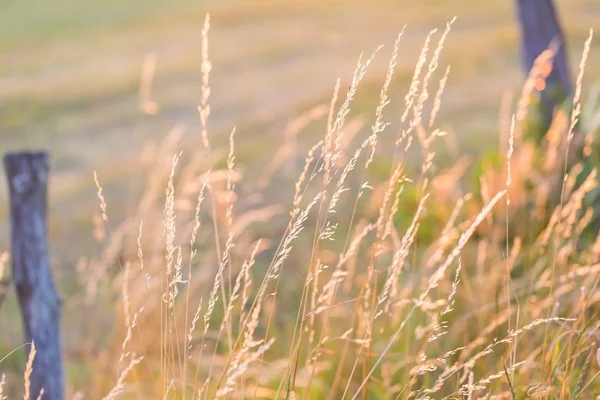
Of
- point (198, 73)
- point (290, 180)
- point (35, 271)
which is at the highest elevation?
point (198, 73)

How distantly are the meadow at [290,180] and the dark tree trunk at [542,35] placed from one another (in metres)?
0.18

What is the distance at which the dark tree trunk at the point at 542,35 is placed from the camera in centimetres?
559

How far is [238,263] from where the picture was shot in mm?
5531

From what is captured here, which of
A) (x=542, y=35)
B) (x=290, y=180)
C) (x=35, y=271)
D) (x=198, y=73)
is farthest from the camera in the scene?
(x=198, y=73)

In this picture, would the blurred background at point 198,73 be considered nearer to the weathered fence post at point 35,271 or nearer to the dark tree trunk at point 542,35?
the dark tree trunk at point 542,35

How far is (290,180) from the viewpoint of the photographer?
7.55 meters

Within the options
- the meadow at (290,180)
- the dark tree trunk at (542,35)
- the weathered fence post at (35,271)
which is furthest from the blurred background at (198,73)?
the weathered fence post at (35,271)

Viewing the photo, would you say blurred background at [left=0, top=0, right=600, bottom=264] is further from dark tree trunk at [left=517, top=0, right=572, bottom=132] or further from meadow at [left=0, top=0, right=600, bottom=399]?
dark tree trunk at [left=517, top=0, right=572, bottom=132]

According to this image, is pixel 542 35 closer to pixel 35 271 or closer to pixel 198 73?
pixel 35 271

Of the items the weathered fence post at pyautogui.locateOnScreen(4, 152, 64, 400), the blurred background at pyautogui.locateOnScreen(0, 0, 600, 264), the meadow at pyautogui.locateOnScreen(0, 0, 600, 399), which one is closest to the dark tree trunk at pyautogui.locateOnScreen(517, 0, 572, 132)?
the meadow at pyautogui.locateOnScreen(0, 0, 600, 399)

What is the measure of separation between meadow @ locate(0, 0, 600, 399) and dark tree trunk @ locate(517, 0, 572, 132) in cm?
18

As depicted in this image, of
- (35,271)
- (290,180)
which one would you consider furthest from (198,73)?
(35,271)

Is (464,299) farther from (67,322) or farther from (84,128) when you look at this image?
(84,128)

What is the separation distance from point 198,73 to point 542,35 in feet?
18.3
